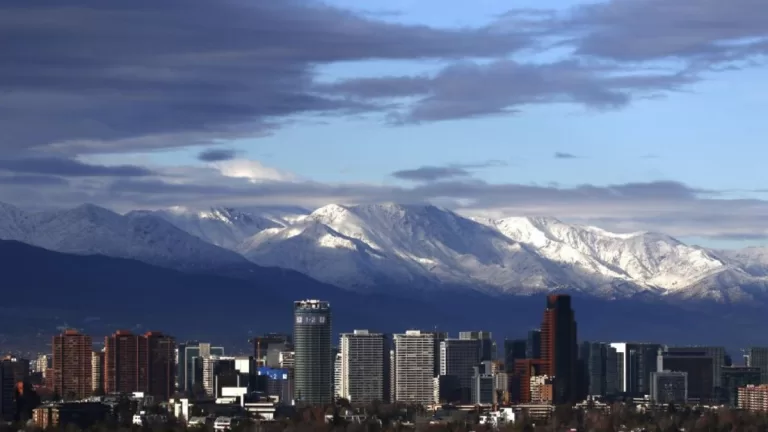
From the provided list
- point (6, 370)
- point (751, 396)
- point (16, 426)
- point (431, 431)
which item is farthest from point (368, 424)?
point (751, 396)

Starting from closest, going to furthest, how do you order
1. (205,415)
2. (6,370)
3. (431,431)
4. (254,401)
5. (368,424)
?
1. (431,431)
2. (368,424)
3. (205,415)
4. (6,370)
5. (254,401)

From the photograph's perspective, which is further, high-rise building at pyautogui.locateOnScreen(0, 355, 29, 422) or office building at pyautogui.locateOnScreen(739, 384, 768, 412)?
office building at pyautogui.locateOnScreen(739, 384, 768, 412)

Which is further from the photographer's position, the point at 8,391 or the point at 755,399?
the point at 755,399

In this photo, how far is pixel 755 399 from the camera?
192 m

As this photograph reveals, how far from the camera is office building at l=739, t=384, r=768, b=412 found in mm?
186000

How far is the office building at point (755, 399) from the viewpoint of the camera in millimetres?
186000

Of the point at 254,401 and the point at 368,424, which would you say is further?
the point at 254,401

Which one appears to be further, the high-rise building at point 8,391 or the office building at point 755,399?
the office building at point 755,399

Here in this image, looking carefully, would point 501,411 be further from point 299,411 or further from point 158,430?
point 158,430

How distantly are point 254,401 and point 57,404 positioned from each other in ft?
104

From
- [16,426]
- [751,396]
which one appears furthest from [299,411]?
[751,396]

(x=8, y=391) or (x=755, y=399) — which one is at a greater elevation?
(x=8, y=391)

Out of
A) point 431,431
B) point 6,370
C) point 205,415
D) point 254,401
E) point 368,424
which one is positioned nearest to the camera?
point 431,431

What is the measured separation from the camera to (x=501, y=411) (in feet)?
573
